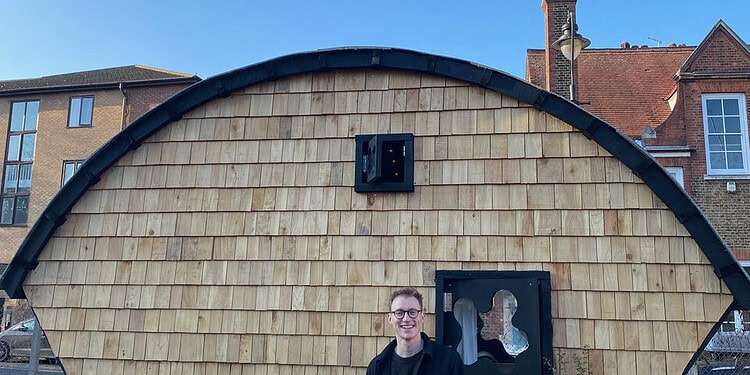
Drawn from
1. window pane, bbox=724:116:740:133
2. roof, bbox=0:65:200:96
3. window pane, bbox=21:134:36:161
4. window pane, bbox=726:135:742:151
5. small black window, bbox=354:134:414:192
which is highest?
roof, bbox=0:65:200:96

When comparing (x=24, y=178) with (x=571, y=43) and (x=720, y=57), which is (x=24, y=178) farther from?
(x=720, y=57)

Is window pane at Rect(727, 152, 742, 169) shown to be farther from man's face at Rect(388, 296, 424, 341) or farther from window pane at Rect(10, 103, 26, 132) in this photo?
window pane at Rect(10, 103, 26, 132)

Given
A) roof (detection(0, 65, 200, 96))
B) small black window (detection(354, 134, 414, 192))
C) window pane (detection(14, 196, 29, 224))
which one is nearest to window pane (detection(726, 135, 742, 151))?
small black window (detection(354, 134, 414, 192))

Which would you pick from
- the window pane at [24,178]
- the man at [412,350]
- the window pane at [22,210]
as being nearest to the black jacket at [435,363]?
the man at [412,350]

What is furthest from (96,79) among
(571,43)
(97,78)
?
(571,43)

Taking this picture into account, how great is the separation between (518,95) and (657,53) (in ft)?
46.8

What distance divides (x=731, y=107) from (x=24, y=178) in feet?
79.0

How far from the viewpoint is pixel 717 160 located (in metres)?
13.7

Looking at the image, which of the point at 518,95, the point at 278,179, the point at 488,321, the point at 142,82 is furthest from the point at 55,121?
the point at 518,95

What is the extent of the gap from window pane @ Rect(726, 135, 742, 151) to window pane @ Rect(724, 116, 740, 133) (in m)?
0.14

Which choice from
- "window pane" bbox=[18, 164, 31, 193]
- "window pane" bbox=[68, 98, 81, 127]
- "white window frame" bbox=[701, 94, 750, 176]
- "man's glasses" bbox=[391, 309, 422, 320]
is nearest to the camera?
"man's glasses" bbox=[391, 309, 422, 320]

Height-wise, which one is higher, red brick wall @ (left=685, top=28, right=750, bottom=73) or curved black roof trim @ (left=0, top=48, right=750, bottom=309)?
red brick wall @ (left=685, top=28, right=750, bottom=73)

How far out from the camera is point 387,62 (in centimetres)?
541

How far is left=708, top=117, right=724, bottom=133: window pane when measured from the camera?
13.8m
